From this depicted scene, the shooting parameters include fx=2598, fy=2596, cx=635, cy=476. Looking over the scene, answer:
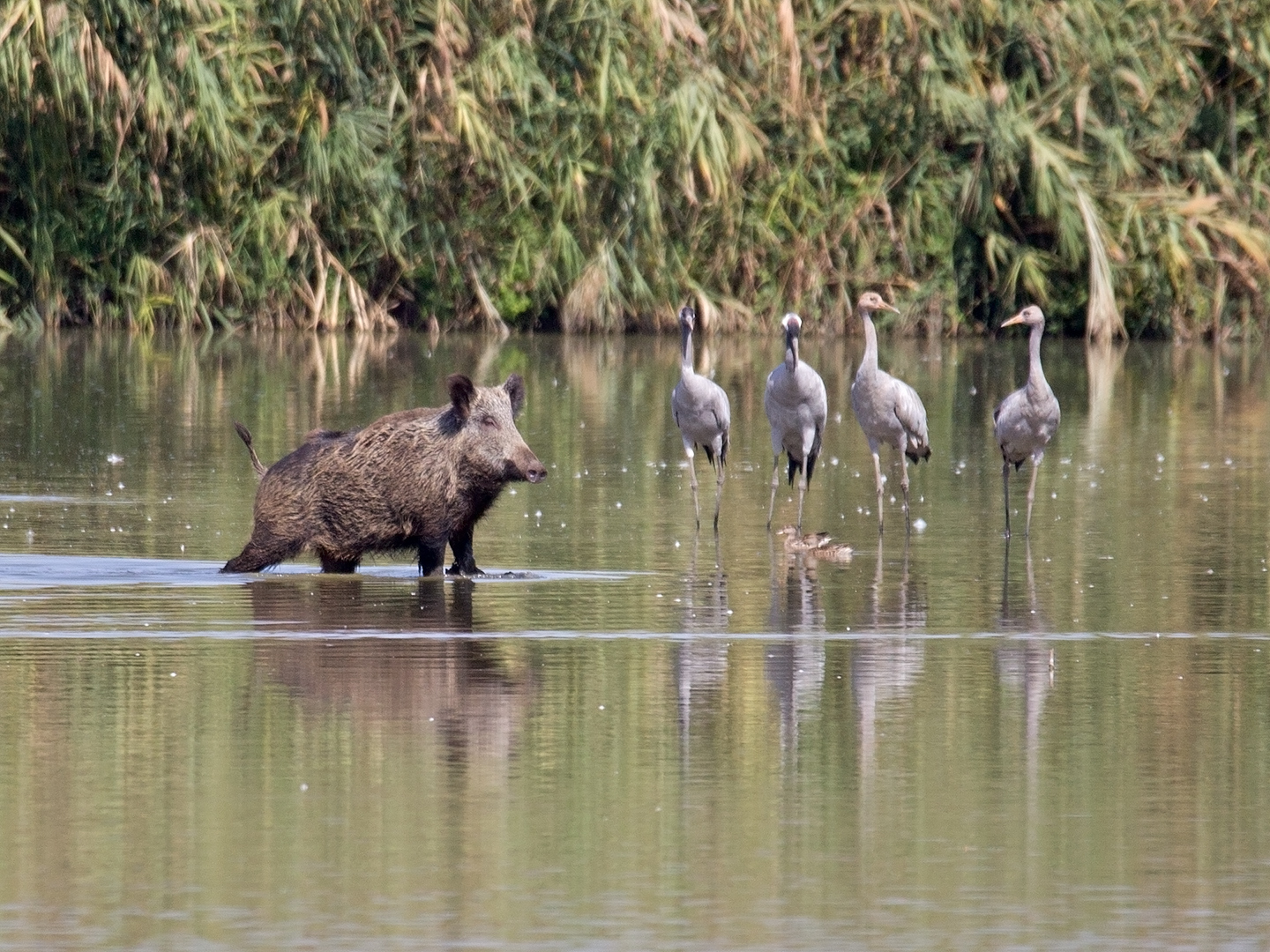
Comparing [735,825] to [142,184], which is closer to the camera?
[735,825]

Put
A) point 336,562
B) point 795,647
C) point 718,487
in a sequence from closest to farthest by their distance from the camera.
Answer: point 795,647 < point 336,562 < point 718,487

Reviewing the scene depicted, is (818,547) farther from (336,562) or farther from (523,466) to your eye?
(336,562)

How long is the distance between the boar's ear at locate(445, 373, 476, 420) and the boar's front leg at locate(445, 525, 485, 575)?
55cm

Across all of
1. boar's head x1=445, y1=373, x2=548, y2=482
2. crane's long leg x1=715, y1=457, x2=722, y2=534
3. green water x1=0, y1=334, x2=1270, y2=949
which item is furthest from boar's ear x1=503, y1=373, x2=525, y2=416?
crane's long leg x1=715, y1=457, x2=722, y2=534

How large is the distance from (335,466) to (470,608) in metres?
1.58

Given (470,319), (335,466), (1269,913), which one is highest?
(470,319)

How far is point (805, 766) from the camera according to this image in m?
7.18

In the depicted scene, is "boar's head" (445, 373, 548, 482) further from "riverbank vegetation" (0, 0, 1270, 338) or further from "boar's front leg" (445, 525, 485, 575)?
"riverbank vegetation" (0, 0, 1270, 338)

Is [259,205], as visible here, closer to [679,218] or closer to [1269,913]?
[679,218]

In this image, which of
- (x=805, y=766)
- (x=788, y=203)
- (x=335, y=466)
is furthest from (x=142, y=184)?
(x=805, y=766)

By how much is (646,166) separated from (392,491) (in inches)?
733

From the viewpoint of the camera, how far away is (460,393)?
1188cm

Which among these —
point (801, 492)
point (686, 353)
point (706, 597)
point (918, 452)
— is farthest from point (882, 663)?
point (686, 353)

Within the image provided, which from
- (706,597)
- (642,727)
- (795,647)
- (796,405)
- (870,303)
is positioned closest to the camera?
(642,727)
